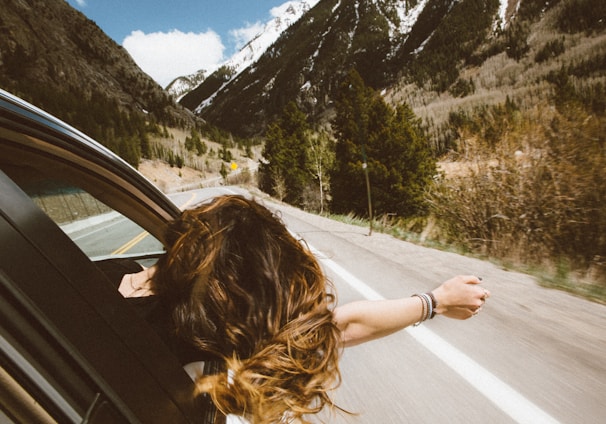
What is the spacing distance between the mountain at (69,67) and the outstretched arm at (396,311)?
2984 inches

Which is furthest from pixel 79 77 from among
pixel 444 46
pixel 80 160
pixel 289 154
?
pixel 444 46

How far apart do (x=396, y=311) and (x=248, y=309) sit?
65 centimetres

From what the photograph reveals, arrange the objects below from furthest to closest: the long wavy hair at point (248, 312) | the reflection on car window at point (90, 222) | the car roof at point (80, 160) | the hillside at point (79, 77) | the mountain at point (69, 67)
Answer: the mountain at point (69, 67) → the hillside at point (79, 77) → the reflection on car window at point (90, 222) → the long wavy hair at point (248, 312) → the car roof at point (80, 160)

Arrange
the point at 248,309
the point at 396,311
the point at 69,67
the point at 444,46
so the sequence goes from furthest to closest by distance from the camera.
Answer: the point at 444,46, the point at 69,67, the point at 396,311, the point at 248,309

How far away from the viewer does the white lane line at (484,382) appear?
1.83 metres

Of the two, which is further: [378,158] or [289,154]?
[289,154]

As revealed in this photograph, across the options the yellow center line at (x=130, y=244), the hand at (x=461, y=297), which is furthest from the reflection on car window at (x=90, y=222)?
the hand at (x=461, y=297)

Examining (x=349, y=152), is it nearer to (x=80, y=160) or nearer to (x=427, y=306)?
(x=427, y=306)

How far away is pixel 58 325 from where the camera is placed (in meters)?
0.65

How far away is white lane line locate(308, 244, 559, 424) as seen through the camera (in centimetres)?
183

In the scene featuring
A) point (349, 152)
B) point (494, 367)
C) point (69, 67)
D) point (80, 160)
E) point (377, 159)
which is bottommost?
point (494, 367)

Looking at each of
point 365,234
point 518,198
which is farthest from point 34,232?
point 365,234

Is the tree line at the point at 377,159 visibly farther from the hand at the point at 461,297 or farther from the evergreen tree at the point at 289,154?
the hand at the point at 461,297

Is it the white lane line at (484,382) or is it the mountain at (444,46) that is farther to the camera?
the mountain at (444,46)
